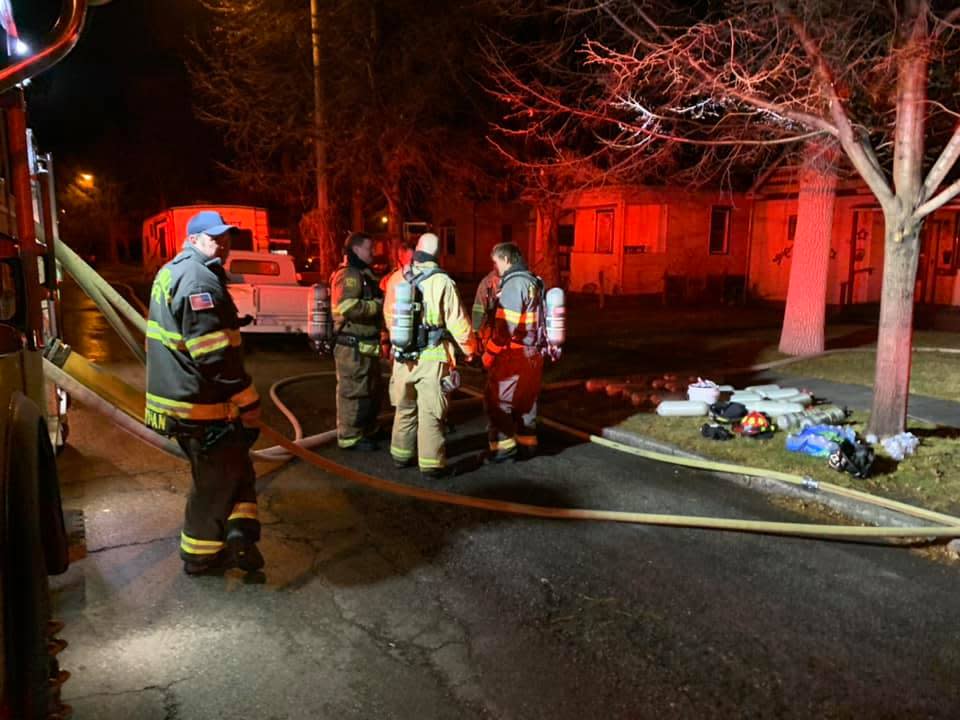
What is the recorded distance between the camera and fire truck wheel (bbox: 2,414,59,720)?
2.36 m

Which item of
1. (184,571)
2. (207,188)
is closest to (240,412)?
(184,571)

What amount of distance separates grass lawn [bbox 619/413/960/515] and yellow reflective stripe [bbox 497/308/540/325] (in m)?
1.75

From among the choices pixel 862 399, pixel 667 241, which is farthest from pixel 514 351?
pixel 667 241

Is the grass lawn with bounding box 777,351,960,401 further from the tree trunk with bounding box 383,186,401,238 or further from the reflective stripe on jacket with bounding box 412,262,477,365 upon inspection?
the tree trunk with bounding box 383,186,401,238

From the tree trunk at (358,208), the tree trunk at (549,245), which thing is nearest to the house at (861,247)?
the tree trunk at (549,245)

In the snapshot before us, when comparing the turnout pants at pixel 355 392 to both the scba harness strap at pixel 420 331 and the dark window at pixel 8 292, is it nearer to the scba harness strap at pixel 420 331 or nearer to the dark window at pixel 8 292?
the scba harness strap at pixel 420 331

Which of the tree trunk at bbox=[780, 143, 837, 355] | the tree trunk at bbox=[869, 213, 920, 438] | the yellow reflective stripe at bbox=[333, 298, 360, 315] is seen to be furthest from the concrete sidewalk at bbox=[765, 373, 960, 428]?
the yellow reflective stripe at bbox=[333, 298, 360, 315]

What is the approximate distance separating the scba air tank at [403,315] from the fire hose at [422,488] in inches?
42.0

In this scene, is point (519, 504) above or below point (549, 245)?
below

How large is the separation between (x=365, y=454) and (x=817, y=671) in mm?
4224

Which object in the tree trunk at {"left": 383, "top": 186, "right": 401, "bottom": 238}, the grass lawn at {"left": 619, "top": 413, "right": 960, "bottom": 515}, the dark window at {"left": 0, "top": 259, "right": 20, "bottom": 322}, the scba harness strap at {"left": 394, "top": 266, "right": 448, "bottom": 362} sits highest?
the tree trunk at {"left": 383, "top": 186, "right": 401, "bottom": 238}

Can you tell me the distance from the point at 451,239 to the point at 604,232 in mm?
12255

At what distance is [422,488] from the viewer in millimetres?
5926

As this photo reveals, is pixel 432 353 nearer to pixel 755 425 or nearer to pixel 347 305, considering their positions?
pixel 347 305
